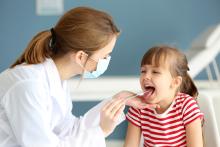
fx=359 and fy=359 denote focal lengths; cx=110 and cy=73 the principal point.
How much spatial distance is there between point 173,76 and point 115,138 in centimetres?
109

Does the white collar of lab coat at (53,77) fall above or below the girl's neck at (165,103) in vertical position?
above

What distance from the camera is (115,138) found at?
2670 millimetres

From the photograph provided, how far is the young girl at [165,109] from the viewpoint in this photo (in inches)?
66.8

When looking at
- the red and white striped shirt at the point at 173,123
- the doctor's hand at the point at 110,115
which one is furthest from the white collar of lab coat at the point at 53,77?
the red and white striped shirt at the point at 173,123

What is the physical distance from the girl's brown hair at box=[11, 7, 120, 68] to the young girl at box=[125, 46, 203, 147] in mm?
305

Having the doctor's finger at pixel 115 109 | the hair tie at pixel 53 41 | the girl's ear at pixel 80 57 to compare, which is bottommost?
the doctor's finger at pixel 115 109

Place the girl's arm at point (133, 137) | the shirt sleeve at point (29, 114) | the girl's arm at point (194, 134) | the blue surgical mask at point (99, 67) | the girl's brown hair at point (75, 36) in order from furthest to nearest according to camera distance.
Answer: the girl's arm at point (133, 137) → the girl's arm at point (194, 134) → the blue surgical mask at point (99, 67) → the girl's brown hair at point (75, 36) → the shirt sleeve at point (29, 114)

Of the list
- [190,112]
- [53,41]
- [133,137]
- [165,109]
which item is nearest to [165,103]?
[165,109]

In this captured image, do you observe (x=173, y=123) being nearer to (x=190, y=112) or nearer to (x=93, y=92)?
(x=190, y=112)

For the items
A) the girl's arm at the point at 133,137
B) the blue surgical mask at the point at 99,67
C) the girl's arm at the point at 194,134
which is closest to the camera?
the blue surgical mask at the point at 99,67

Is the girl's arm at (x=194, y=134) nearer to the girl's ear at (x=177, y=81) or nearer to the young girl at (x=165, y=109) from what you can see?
the young girl at (x=165, y=109)

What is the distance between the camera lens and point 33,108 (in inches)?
52.0

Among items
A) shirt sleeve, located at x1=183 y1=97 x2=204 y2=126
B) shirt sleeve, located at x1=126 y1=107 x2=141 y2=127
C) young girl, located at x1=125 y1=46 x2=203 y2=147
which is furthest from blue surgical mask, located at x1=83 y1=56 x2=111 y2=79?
shirt sleeve, located at x1=183 y1=97 x2=204 y2=126

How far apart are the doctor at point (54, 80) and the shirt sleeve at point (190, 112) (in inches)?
14.4
